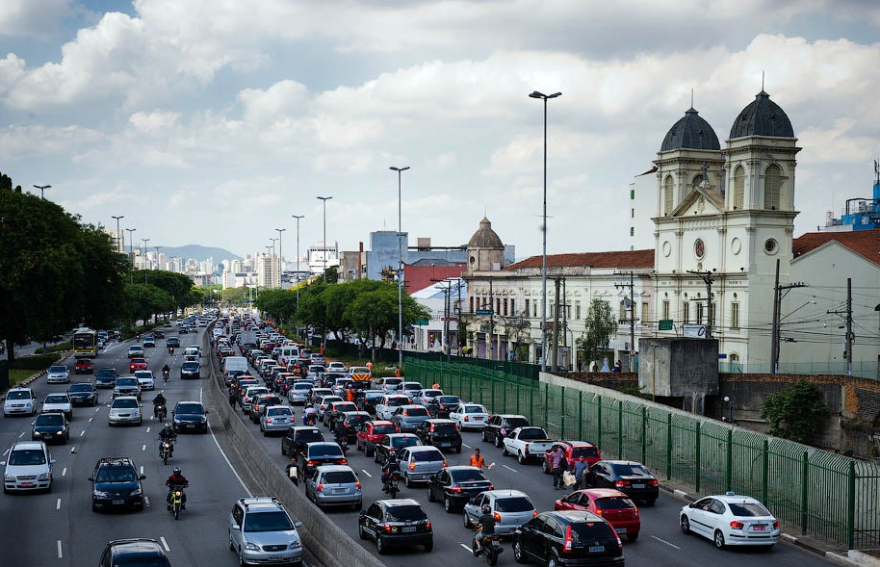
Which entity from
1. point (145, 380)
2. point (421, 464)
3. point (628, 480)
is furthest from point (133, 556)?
point (145, 380)

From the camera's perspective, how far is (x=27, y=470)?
32.4 metres

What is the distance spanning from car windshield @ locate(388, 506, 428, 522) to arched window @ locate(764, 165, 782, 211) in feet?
176

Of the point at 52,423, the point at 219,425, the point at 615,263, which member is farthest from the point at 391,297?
the point at 52,423

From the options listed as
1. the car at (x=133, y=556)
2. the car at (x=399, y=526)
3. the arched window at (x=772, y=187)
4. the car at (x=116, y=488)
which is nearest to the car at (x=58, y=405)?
the car at (x=116, y=488)

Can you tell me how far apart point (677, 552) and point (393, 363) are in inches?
A: 2880

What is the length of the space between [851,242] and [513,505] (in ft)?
203

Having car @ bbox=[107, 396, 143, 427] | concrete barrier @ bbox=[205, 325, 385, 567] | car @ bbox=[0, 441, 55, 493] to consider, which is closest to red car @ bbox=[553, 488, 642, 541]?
concrete barrier @ bbox=[205, 325, 385, 567]

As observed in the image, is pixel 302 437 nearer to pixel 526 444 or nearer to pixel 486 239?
pixel 526 444

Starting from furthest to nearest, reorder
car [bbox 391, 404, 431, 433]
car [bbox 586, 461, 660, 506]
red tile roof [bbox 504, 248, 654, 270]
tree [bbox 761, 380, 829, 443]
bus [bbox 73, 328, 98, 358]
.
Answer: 1. bus [bbox 73, 328, 98, 358]
2. red tile roof [bbox 504, 248, 654, 270]
3. tree [bbox 761, 380, 829, 443]
4. car [bbox 391, 404, 431, 433]
5. car [bbox 586, 461, 660, 506]

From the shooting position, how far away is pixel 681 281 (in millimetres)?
77125

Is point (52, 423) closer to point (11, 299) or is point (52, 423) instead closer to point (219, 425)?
point (219, 425)

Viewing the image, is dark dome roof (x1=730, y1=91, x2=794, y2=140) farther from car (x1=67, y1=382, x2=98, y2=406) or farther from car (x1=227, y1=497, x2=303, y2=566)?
car (x1=227, y1=497, x2=303, y2=566)

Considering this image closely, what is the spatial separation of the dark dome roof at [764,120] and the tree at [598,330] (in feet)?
60.2

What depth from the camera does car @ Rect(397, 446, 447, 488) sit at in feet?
110
